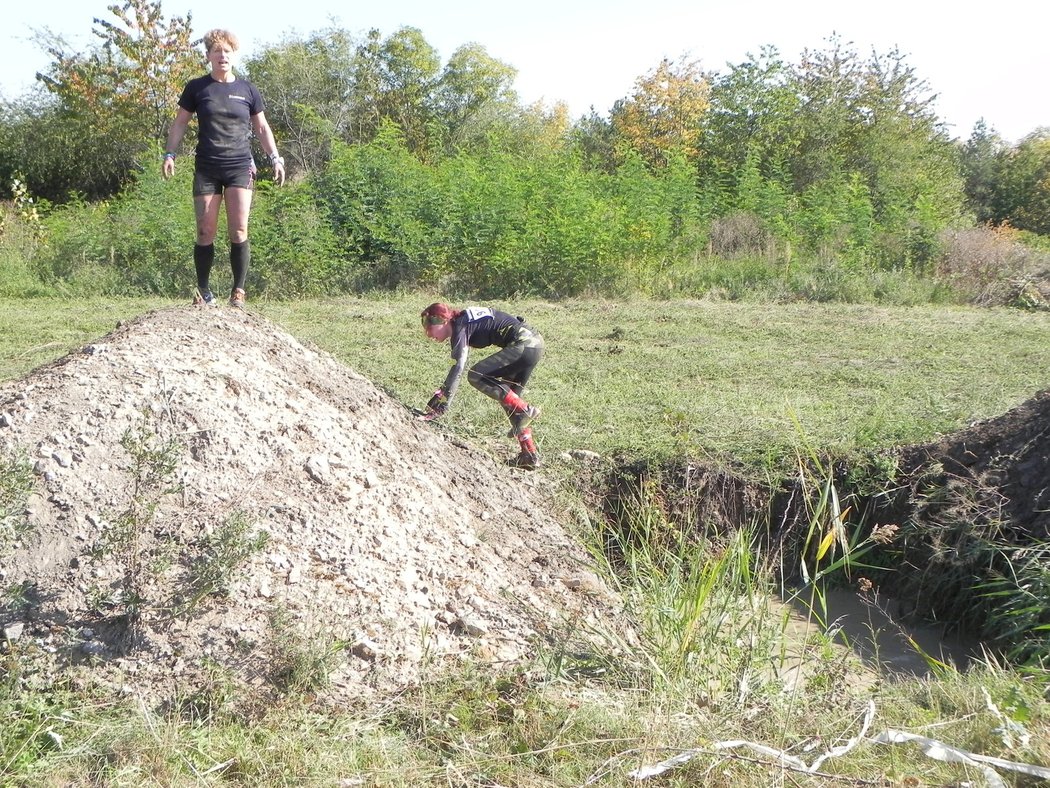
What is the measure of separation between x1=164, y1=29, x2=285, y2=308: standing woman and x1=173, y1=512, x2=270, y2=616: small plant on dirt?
120 inches

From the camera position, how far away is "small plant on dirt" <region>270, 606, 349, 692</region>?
346cm

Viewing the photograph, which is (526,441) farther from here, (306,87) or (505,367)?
(306,87)

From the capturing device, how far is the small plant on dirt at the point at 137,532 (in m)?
3.54

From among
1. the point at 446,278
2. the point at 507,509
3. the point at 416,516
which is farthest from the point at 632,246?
the point at 416,516

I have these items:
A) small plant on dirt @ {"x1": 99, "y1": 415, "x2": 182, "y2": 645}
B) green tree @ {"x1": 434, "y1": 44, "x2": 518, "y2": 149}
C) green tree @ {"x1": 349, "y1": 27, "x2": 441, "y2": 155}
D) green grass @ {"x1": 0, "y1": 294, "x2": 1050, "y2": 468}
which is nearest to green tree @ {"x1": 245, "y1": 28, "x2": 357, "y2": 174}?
green tree @ {"x1": 349, "y1": 27, "x2": 441, "y2": 155}

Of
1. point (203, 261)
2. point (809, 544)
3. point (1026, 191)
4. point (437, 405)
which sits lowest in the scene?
point (809, 544)

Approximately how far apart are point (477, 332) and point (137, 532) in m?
2.99

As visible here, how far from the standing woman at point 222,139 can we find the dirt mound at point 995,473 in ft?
15.2

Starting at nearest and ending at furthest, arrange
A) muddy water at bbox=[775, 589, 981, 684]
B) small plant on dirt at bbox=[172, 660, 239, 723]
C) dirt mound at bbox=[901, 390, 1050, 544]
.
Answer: small plant on dirt at bbox=[172, 660, 239, 723] < muddy water at bbox=[775, 589, 981, 684] < dirt mound at bbox=[901, 390, 1050, 544]

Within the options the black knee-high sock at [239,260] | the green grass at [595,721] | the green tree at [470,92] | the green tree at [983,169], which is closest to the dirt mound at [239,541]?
the green grass at [595,721]

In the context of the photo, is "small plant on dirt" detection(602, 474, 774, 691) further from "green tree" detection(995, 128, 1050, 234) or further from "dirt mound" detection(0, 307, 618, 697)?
"green tree" detection(995, 128, 1050, 234)

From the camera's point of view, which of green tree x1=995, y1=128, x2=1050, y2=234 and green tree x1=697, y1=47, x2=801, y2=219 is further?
green tree x1=995, y1=128, x2=1050, y2=234

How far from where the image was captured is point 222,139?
611 centimetres

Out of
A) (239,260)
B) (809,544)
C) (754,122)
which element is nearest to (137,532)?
(239,260)
